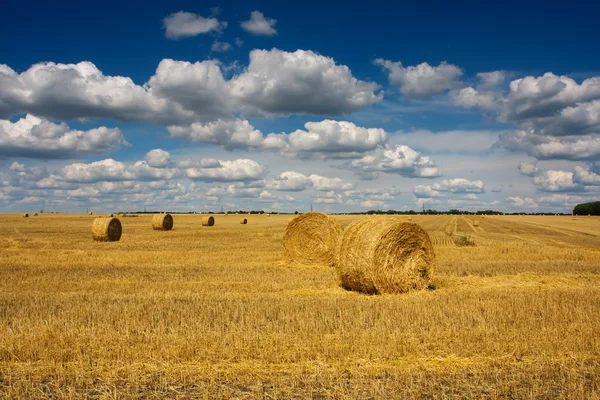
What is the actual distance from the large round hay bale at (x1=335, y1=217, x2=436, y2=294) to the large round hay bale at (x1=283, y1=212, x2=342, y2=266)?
478cm

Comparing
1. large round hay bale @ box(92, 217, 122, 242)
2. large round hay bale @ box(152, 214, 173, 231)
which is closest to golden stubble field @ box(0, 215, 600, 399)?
large round hay bale @ box(92, 217, 122, 242)

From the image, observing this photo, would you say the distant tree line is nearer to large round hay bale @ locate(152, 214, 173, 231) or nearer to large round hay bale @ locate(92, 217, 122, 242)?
large round hay bale @ locate(152, 214, 173, 231)

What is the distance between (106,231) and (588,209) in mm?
123958

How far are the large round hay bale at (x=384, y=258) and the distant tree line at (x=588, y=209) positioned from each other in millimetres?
125210

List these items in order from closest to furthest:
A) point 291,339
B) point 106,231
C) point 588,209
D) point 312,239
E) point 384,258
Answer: point 291,339, point 384,258, point 312,239, point 106,231, point 588,209

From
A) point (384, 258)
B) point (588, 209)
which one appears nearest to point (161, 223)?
point (384, 258)

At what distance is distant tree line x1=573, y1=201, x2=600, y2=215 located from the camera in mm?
119938

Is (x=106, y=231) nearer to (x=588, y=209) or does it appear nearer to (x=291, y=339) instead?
(x=291, y=339)

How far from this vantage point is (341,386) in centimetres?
569

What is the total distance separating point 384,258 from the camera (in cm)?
1242

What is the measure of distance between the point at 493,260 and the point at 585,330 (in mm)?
11382

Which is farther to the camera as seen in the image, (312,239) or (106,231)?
(106,231)

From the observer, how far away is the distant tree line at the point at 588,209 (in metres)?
120

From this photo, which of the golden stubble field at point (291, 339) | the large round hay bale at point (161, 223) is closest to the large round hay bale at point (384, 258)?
the golden stubble field at point (291, 339)
